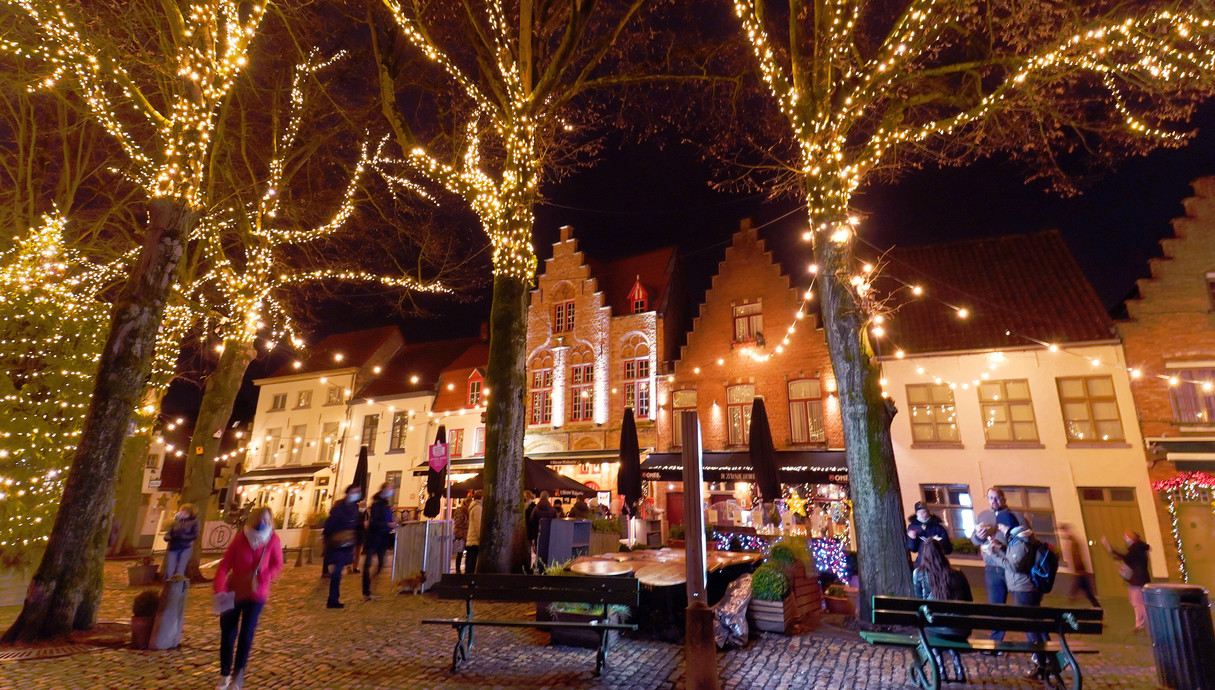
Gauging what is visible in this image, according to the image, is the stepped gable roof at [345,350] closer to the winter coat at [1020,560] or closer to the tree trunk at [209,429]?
the tree trunk at [209,429]

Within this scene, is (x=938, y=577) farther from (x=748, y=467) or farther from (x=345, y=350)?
(x=345, y=350)

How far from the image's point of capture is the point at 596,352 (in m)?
25.0

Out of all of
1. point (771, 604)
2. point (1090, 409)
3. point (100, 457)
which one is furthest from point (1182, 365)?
point (100, 457)

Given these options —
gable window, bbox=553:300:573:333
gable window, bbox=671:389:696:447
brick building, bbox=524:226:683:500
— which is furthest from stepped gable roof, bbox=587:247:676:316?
gable window, bbox=671:389:696:447

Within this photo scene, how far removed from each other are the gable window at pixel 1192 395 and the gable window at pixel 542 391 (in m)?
20.2

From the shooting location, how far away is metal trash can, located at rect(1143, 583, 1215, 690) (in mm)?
4926

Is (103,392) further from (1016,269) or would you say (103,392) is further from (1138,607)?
(1016,269)

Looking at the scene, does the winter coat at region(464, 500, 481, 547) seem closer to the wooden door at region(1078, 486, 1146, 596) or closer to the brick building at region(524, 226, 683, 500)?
the brick building at region(524, 226, 683, 500)

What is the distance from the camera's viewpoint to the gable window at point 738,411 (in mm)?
20938

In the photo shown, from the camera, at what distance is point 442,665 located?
5.93 m

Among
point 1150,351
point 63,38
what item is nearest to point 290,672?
point 63,38

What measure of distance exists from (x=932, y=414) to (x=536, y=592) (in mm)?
15487

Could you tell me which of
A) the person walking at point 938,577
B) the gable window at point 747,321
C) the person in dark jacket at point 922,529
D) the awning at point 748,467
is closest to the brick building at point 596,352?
the awning at point 748,467

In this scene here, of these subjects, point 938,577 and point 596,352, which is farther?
point 596,352
